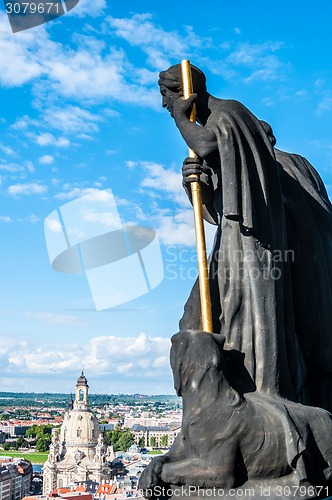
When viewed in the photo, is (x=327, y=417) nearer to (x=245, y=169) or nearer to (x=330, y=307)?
(x=330, y=307)

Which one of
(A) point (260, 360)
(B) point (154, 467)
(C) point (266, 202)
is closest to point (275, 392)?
(A) point (260, 360)

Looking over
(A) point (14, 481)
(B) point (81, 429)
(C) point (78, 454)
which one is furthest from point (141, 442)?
(A) point (14, 481)

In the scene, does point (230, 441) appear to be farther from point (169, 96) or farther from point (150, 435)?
point (150, 435)

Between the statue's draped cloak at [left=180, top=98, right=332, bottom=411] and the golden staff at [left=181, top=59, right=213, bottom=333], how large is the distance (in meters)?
0.20

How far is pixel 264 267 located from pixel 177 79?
71.4 inches

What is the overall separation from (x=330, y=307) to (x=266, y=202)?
98 centimetres

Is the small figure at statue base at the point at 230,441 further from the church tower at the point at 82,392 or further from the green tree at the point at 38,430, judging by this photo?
the green tree at the point at 38,430

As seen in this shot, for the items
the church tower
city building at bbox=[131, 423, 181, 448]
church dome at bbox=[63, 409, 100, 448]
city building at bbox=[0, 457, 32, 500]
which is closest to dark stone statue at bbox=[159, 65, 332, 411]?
city building at bbox=[0, 457, 32, 500]

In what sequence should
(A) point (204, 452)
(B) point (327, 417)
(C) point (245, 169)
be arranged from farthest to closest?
(C) point (245, 169), (B) point (327, 417), (A) point (204, 452)

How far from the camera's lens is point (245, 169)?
520 centimetres

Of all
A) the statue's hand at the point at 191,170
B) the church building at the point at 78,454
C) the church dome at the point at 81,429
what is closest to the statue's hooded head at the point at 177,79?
the statue's hand at the point at 191,170

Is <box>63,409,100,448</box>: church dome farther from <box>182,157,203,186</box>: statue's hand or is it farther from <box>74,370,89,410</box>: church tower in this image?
<box>182,157,203,186</box>: statue's hand

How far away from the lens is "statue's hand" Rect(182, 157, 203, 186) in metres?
5.39

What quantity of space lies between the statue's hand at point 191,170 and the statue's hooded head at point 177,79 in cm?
73
